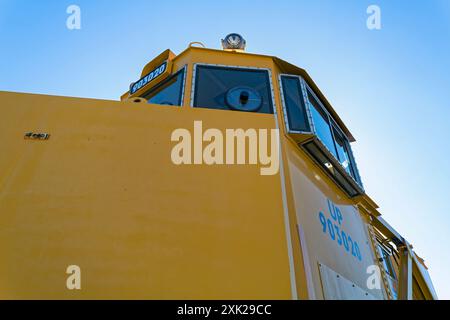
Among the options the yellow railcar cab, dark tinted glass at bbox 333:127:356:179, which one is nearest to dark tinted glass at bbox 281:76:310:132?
the yellow railcar cab

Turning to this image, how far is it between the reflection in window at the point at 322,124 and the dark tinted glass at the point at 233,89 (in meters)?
0.71

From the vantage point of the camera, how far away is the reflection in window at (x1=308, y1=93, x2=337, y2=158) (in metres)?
3.89

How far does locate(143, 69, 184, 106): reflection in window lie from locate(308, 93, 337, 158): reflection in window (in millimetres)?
1649

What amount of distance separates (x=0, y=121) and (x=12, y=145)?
0.86ft

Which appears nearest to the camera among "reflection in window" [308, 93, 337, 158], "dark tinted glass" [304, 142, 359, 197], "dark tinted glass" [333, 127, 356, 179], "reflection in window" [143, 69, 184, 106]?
"dark tinted glass" [304, 142, 359, 197]

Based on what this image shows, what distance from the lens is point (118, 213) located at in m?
2.06

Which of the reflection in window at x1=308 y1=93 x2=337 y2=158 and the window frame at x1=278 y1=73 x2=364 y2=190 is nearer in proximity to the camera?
the window frame at x1=278 y1=73 x2=364 y2=190

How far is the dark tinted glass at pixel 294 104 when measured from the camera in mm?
3443

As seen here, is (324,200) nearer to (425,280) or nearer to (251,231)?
(251,231)

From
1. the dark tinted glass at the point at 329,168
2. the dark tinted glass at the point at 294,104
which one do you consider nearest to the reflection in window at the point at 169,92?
the dark tinted glass at the point at 294,104

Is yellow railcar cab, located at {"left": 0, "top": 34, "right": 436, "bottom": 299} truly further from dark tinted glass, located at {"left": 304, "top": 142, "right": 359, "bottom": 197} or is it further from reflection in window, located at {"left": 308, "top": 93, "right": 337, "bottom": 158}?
reflection in window, located at {"left": 308, "top": 93, "right": 337, "bottom": 158}

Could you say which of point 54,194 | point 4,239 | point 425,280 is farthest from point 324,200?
point 425,280
